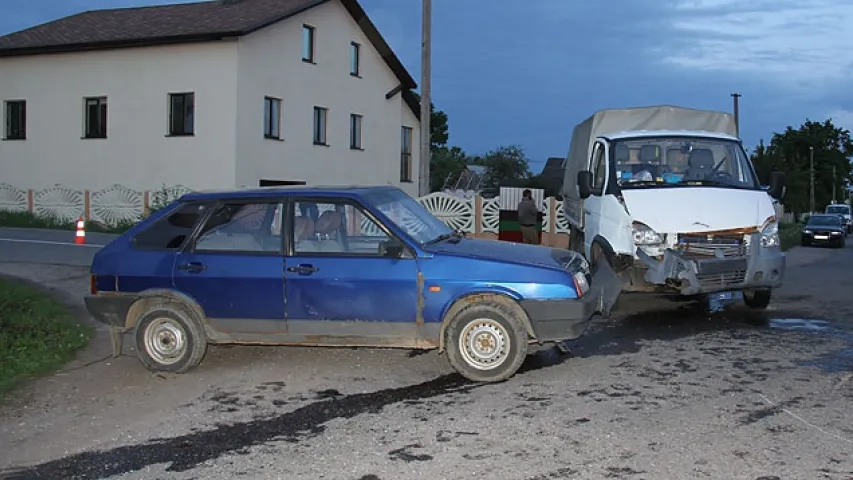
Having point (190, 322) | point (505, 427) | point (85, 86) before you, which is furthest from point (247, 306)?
point (85, 86)

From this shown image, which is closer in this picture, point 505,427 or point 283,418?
point 505,427

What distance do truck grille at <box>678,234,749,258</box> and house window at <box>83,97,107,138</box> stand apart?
908 inches

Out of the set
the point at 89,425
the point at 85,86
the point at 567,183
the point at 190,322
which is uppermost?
the point at 85,86

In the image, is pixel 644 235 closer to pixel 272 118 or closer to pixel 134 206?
pixel 134 206

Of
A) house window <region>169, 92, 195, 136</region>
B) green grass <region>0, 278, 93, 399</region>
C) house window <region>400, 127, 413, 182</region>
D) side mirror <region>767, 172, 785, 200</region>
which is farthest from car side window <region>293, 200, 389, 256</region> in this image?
house window <region>400, 127, 413, 182</region>

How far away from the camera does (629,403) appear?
257 inches

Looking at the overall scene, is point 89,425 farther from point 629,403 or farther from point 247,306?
point 629,403

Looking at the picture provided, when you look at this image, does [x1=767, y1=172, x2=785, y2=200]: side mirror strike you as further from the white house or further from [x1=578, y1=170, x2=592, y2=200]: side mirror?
the white house

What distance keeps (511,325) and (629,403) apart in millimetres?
1217

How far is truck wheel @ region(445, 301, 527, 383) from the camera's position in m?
7.29

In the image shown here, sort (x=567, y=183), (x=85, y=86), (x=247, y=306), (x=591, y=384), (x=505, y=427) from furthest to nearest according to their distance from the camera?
(x=85, y=86) < (x=567, y=183) < (x=247, y=306) < (x=591, y=384) < (x=505, y=427)

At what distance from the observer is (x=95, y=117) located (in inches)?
1127

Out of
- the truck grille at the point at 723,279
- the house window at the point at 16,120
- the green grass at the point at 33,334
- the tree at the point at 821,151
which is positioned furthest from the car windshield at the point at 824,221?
the tree at the point at 821,151

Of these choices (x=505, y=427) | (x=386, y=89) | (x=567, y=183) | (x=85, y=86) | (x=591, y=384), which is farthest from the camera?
(x=386, y=89)
